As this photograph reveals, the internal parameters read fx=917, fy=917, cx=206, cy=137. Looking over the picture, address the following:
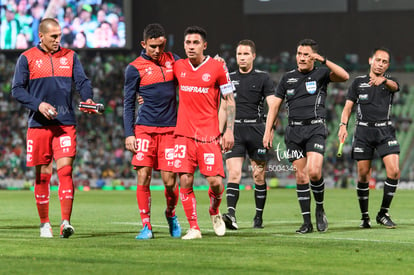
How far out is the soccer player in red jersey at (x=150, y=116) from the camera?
10.7 metres

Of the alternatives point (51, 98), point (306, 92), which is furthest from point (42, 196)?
point (306, 92)

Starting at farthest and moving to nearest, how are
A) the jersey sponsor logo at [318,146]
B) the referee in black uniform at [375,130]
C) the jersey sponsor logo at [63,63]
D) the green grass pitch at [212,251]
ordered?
the referee in black uniform at [375,130]
the jersey sponsor logo at [318,146]
the jersey sponsor logo at [63,63]
the green grass pitch at [212,251]

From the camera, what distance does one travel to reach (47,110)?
10.5 metres

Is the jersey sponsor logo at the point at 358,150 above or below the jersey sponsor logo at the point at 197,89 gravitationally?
below

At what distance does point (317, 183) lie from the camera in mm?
11961

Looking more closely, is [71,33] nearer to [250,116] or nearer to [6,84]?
[6,84]

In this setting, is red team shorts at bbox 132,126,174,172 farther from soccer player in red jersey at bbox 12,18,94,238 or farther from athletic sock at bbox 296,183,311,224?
athletic sock at bbox 296,183,311,224

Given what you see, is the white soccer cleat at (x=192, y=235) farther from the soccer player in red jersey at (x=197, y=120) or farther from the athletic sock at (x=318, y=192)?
the athletic sock at (x=318, y=192)

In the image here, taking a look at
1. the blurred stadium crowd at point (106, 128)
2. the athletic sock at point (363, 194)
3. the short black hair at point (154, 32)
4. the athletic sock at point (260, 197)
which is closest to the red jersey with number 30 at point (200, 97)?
the short black hair at point (154, 32)

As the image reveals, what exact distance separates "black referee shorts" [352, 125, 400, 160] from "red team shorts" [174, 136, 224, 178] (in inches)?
124

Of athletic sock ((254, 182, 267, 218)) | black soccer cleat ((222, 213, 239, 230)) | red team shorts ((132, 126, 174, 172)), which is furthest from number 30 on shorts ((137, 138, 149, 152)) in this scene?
athletic sock ((254, 182, 267, 218))

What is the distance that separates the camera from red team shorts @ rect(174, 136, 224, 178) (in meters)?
10.6

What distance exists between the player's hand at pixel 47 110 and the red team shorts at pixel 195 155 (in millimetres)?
1463

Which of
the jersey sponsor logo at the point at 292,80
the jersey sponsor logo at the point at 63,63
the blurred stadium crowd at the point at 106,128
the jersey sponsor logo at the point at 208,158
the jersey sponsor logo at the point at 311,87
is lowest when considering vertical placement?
the blurred stadium crowd at the point at 106,128
